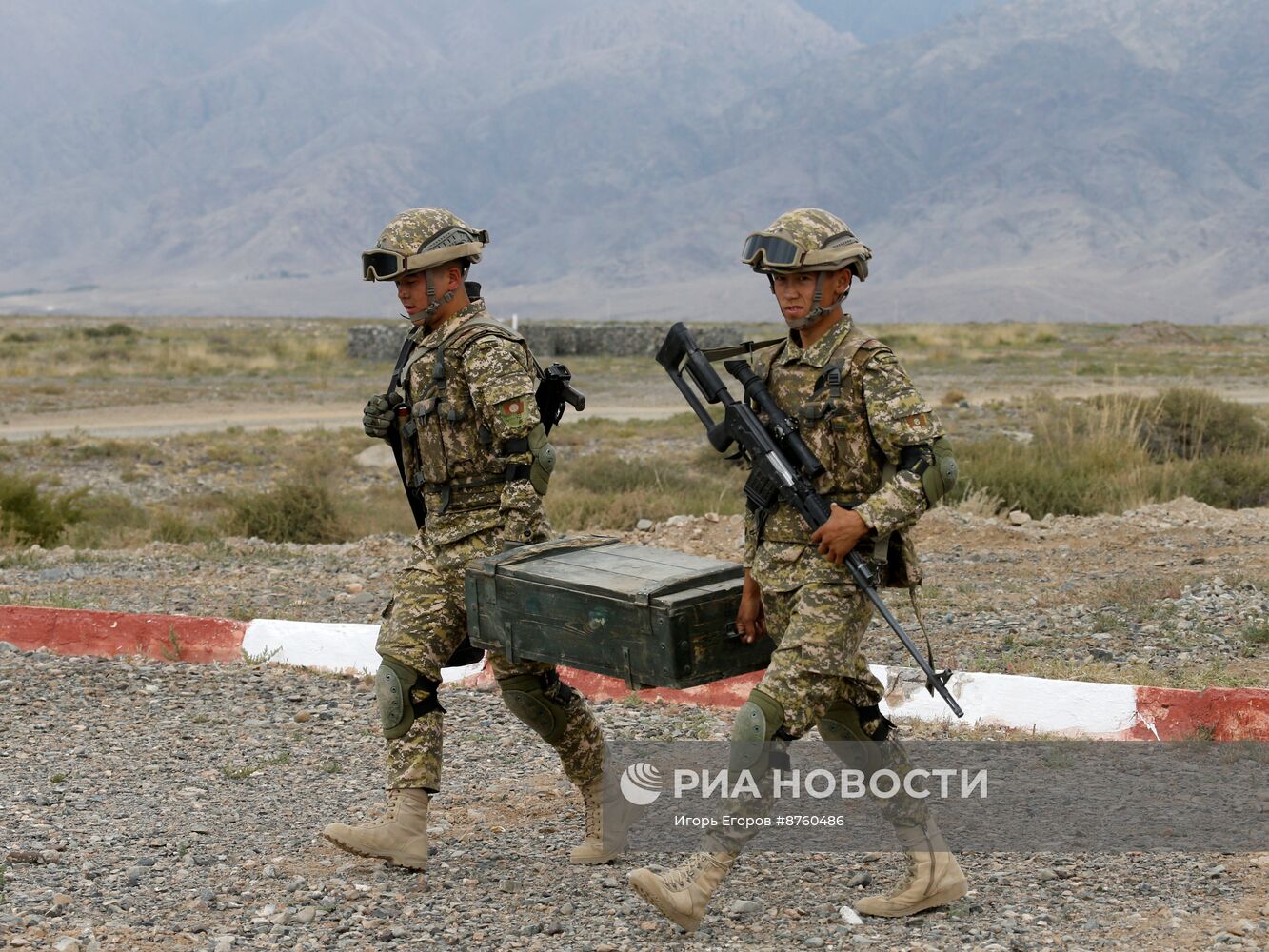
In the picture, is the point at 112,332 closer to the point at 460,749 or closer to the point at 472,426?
the point at 460,749

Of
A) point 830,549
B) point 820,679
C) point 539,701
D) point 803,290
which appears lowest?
point 539,701

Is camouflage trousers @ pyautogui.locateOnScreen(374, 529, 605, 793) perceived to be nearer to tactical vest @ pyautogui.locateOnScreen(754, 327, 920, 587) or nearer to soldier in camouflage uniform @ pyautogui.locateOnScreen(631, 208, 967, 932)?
soldier in camouflage uniform @ pyautogui.locateOnScreen(631, 208, 967, 932)

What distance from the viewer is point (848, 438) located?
4.50 m

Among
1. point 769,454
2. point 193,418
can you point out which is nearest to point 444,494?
point 769,454

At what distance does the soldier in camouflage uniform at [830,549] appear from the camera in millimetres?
4359

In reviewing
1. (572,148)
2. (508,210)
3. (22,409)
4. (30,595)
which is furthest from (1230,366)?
(572,148)

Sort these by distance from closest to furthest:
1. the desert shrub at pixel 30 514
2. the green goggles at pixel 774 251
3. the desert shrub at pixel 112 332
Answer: the green goggles at pixel 774 251, the desert shrub at pixel 30 514, the desert shrub at pixel 112 332

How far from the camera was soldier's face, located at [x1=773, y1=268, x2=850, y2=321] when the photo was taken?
4.52 metres

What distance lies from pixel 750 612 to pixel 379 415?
1385mm

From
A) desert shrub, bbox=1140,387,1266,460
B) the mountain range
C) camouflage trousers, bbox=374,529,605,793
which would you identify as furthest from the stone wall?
the mountain range

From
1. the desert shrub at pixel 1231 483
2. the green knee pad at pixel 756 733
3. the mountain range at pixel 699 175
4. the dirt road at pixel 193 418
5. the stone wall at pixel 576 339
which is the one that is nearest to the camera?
the green knee pad at pixel 756 733

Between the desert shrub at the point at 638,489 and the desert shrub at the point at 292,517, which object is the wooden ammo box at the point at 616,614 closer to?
the desert shrub at the point at 638,489

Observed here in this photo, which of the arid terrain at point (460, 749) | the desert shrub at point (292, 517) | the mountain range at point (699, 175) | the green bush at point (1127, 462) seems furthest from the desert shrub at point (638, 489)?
the mountain range at point (699, 175)

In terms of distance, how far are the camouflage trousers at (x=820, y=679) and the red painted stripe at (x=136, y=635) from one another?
4.48 metres
